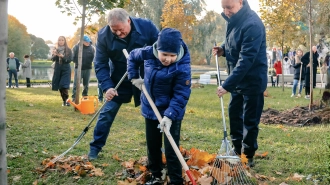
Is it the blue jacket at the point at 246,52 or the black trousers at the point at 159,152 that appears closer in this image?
the black trousers at the point at 159,152

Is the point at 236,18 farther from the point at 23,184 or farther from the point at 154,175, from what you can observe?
the point at 23,184

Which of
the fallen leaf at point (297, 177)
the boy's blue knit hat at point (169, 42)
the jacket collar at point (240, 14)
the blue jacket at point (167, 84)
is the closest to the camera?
the boy's blue knit hat at point (169, 42)

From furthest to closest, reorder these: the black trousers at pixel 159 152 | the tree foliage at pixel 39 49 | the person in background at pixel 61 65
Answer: the tree foliage at pixel 39 49 → the person in background at pixel 61 65 → the black trousers at pixel 159 152

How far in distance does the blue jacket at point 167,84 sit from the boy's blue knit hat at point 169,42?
0.19 metres

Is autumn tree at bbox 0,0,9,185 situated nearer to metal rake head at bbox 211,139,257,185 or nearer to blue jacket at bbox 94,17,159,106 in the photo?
blue jacket at bbox 94,17,159,106

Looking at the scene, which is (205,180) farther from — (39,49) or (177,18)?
(39,49)

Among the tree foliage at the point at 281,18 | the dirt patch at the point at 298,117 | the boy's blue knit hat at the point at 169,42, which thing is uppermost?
the tree foliage at the point at 281,18

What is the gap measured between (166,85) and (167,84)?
0.06ft

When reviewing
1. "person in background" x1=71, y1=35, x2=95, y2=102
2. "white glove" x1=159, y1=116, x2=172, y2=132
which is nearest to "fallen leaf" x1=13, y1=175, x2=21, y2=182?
"white glove" x1=159, y1=116, x2=172, y2=132

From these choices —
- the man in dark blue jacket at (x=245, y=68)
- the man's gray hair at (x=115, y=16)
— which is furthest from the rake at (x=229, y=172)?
the man's gray hair at (x=115, y=16)

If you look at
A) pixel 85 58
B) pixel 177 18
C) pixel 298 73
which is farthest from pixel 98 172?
pixel 177 18

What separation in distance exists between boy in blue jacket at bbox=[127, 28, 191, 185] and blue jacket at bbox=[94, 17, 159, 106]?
27.8 inches

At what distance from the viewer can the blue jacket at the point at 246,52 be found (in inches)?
150

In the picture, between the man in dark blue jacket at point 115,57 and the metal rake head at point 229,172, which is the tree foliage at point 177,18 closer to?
the man in dark blue jacket at point 115,57
